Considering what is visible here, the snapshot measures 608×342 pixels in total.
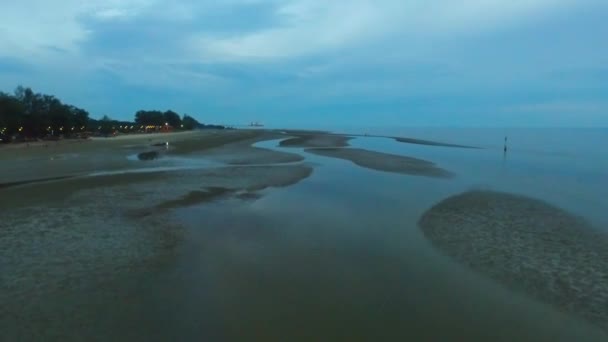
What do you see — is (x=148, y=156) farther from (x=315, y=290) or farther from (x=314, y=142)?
(x=315, y=290)

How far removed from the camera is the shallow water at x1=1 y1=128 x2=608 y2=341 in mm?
6656

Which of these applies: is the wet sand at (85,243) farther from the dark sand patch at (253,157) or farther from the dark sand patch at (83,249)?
the dark sand patch at (253,157)

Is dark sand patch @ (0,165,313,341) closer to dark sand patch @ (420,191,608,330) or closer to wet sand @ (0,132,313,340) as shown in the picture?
wet sand @ (0,132,313,340)

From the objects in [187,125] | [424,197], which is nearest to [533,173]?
[424,197]

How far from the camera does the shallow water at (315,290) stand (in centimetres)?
666

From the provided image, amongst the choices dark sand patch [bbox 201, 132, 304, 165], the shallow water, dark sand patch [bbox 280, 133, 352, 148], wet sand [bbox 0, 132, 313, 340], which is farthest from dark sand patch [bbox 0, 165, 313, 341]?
dark sand patch [bbox 280, 133, 352, 148]

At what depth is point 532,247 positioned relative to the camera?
37.1ft

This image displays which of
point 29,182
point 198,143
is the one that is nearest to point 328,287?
point 29,182

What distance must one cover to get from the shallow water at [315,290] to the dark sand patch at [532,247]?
52 centimetres

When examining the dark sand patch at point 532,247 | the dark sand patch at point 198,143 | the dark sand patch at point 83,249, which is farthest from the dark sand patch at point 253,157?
the dark sand patch at point 532,247

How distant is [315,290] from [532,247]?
6.78 m

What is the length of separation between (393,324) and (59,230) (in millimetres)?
10170

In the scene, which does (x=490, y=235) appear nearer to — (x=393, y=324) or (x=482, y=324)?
(x=482, y=324)

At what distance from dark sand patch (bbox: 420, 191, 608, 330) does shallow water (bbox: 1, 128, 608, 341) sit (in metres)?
0.52
